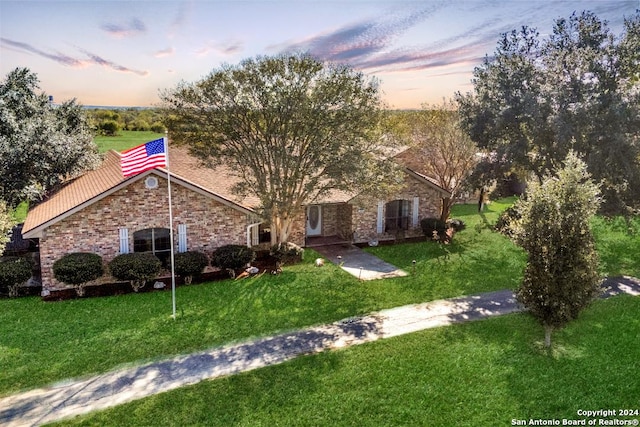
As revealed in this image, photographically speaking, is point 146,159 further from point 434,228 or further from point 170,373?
point 434,228

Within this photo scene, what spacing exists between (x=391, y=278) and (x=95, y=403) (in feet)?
40.9

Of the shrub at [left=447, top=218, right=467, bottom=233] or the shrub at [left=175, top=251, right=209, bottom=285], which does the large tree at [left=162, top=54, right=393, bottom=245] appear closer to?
the shrub at [left=175, top=251, right=209, bottom=285]

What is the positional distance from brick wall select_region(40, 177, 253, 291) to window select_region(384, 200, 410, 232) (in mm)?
10287

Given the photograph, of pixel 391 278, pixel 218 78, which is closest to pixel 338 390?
pixel 391 278

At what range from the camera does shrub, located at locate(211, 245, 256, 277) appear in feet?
62.7

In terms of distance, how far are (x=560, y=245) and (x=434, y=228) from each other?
1406cm

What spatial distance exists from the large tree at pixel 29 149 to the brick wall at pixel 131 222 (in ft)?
19.8

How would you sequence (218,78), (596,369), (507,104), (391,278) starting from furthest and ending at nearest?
(507,104)
(391,278)
(218,78)
(596,369)

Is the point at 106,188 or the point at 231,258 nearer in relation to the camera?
the point at 106,188

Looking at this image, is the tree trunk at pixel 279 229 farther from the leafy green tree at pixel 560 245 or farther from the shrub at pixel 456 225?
the shrub at pixel 456 225

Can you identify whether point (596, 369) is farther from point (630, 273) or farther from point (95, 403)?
point (95, 403)

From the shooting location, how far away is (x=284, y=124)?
19.2 metres

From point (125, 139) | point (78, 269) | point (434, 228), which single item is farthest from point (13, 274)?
point (125, 139)

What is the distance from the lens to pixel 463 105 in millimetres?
24984
